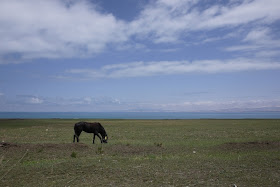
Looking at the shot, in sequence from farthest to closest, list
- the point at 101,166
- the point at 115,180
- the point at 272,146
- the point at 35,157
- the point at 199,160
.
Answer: the point at 272,146, the point at 35,157, the point at 199,160, the point at 101,166, the point at 115,180

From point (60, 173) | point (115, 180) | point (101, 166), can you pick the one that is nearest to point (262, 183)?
point (115, 180)

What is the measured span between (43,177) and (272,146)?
52.8ft

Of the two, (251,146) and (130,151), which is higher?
(251,146)

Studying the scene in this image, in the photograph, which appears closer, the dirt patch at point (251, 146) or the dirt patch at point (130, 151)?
the dirt patch at point (130, 151)

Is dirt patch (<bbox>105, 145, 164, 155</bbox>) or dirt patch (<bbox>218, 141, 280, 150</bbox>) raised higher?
dirt patch (<bbox>218, 141, 280, 150</bbox>)

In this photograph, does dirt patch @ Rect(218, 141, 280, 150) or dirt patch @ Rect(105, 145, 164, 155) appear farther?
dirt patch @ Rect(218, 141, 280, 150)

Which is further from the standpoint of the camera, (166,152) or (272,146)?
(272,146)

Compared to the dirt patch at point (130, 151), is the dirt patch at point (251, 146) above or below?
above

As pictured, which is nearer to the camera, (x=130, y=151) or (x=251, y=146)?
(x=130, y=151)

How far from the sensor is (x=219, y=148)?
19469 millimetres

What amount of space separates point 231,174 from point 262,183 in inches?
56.6

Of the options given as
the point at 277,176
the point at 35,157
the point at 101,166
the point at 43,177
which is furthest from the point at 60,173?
the point at 277,176

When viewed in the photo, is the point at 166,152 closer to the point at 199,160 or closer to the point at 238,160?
the point at 199,160

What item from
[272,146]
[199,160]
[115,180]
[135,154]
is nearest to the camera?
[115,180]
